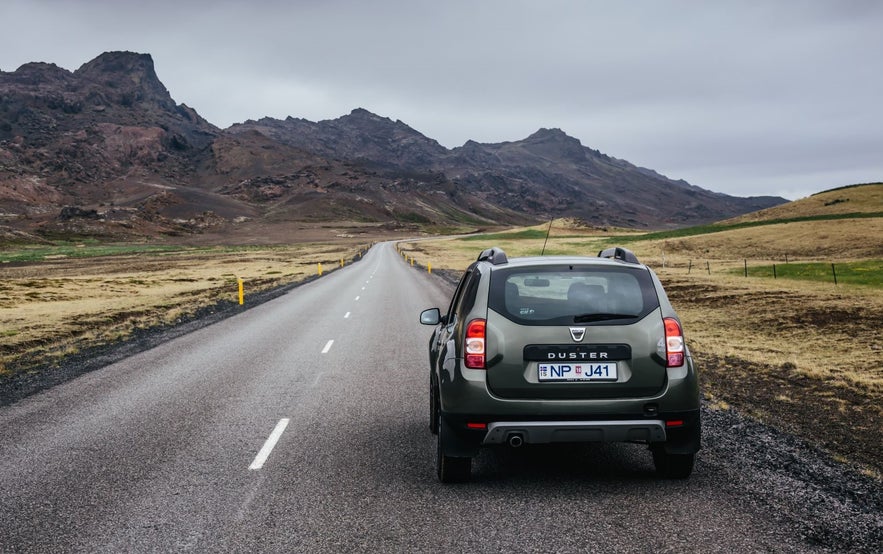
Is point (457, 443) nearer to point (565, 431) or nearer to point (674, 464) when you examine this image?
point (565, 431)

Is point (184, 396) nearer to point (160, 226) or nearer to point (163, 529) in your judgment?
point (163, 529)

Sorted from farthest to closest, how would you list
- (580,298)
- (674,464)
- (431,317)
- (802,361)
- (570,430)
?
(802,361) < (431,317) < (674,464) < (580,298) < (570,430)

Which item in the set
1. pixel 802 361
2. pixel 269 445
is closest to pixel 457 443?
→ pixel 269 445

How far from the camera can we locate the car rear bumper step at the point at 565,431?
16.6 feet

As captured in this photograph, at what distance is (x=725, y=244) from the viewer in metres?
67.5

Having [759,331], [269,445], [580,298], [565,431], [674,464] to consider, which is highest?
[580,298]

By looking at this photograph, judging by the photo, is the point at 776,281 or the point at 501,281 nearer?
the point at 501,281

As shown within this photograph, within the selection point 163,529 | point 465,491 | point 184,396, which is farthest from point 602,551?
point 184,396

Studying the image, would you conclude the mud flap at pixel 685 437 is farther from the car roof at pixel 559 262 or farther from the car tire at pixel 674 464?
the car roof at pixel 559 262

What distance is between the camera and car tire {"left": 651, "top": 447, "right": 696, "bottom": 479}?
5.53 meters

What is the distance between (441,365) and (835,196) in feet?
407

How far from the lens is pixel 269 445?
6.76 meters

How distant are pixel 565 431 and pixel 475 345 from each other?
3.13ft

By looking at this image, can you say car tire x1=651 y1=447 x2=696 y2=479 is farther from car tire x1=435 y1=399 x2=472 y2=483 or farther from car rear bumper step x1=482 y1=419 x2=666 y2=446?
car tire x1=435 y1=399 x2=472 y2=483
